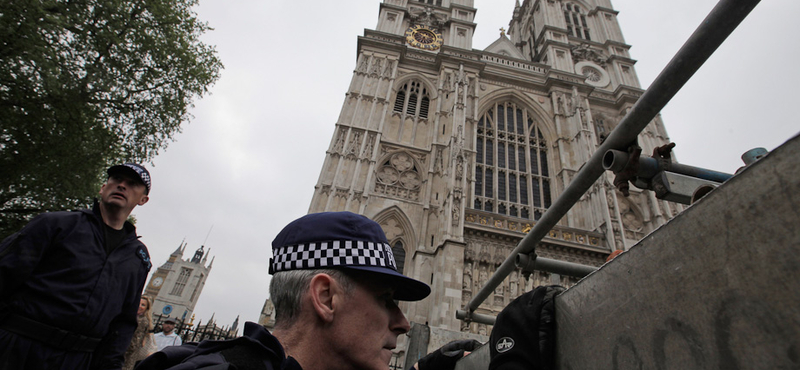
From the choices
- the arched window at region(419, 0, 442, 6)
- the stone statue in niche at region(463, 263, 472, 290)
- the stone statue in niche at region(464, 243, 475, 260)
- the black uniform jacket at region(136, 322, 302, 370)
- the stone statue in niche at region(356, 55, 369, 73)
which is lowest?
the black uniform jacket at region(136, 322, 302, 370)

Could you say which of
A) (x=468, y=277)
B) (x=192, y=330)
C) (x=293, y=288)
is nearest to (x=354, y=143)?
(x=468, y=277)

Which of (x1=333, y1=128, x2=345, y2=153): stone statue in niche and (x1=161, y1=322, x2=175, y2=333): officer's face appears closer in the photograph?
(x1=161, y1=322, x2=175, y2=333): officer's face

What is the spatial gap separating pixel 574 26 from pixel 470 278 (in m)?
22.0

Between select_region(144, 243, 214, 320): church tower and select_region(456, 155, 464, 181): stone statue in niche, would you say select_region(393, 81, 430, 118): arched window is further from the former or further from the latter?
select_region(144, 243, 214, 320): church tower

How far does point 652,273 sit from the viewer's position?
79 centimetres

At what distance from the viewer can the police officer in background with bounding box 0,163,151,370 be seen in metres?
1.74

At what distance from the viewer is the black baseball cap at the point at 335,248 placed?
3.88 feet

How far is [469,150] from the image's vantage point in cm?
1523

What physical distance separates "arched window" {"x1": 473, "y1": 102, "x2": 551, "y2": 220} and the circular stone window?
233 inches

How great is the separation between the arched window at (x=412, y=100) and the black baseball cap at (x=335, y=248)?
52.5ft

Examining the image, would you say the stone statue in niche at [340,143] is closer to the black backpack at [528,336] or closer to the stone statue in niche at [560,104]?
the stone statue in niche at [560,104]

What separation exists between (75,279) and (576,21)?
30118mm

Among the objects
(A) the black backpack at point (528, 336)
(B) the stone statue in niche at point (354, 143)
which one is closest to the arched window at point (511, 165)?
(B) the stone statue in niche at point (354, 143)

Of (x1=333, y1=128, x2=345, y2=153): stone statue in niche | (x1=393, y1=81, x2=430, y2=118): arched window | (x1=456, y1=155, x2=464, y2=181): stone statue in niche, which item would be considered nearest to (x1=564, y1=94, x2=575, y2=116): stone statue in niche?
(x1=393, y1=81, x2=430, y2=118): arched window
